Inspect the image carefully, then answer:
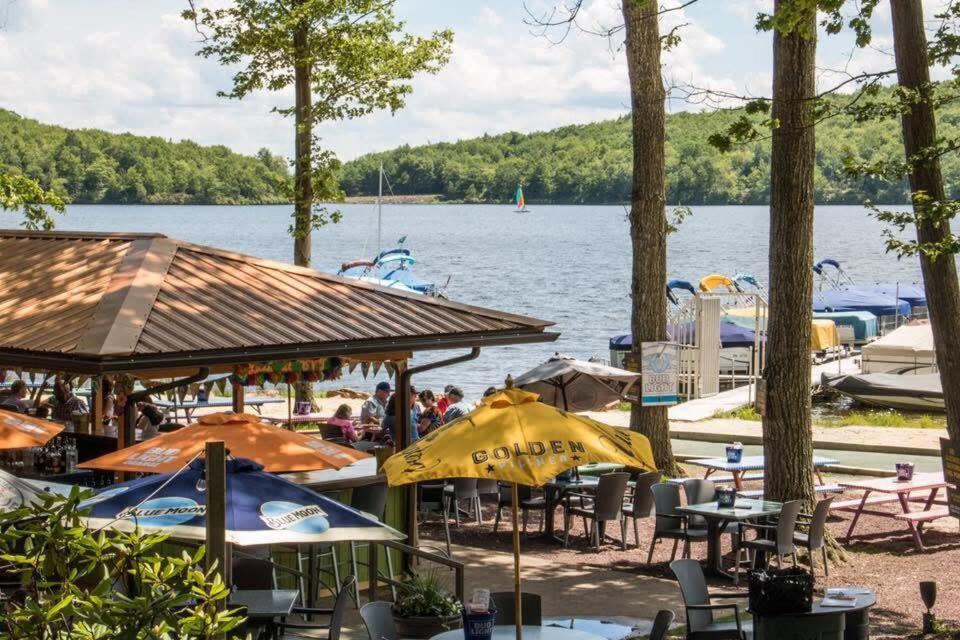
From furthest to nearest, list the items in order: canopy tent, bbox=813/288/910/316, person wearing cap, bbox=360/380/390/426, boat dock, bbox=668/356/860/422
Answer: canopy tent, bbox=813/288/910/316
boat dock, bbox=668/356/860/422
person wearing cap, bbox=360/380/390/426

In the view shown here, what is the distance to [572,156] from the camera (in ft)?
628

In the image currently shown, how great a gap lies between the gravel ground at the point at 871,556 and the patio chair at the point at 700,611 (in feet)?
7.09

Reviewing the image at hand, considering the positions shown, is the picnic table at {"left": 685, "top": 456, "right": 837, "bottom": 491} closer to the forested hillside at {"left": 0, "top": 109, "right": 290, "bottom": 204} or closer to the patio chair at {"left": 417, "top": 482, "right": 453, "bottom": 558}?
the patio chair at {"left": 417, "top": 482, "right": 453, "bottom": 558}

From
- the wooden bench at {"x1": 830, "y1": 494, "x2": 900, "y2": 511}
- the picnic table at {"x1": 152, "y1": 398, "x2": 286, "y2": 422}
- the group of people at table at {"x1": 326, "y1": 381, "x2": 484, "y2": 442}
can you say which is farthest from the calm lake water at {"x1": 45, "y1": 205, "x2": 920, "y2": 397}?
the wooden bench at {"x1": 830, "y1": 494, "x2": 900, "y2": 511}

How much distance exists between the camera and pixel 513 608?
30.3 feet

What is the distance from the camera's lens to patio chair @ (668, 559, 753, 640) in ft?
31.7

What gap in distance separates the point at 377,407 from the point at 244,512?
43.9ft

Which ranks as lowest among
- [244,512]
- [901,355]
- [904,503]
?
[901,355]

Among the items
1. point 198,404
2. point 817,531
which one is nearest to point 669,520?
point 817,531

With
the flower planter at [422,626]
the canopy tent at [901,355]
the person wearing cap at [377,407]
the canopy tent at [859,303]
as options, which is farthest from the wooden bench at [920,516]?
the canopy tent at [859,303]

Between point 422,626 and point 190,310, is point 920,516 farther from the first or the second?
point 190,310

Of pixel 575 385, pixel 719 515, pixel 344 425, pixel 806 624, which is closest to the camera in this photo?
pixel 806 624

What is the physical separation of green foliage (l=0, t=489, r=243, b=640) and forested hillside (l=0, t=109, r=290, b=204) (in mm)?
119258

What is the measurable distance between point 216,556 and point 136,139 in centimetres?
16659
